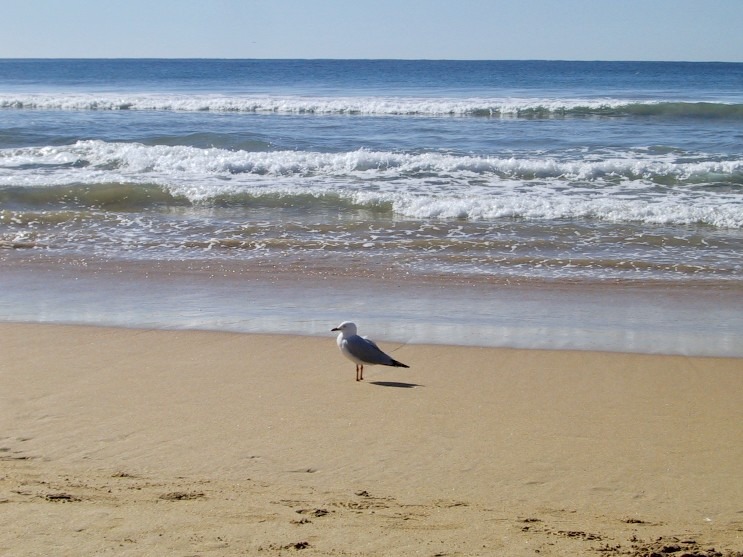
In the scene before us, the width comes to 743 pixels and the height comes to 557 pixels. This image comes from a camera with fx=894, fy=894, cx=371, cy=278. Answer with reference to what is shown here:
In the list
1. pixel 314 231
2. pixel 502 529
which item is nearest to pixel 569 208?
pixel 314 231

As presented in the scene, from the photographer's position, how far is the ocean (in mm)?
7434

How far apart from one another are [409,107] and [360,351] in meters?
22.9

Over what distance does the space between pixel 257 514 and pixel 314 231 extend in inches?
320

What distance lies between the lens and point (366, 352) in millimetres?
5629

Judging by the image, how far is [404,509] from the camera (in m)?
3.76

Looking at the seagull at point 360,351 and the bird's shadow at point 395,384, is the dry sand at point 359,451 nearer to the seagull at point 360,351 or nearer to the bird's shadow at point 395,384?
the bird's shadow at point 395,384

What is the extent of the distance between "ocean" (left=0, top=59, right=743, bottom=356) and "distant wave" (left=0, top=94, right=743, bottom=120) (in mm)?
2376

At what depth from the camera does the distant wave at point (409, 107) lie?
1001 inches

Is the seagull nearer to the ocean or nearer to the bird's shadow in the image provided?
the bird's shadow

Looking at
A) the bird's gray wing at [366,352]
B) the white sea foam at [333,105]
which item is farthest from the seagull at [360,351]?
the white sea foam at [333,105]

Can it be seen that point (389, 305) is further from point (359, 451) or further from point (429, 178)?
point (429, 178)

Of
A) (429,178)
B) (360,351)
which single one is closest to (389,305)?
(360,351)

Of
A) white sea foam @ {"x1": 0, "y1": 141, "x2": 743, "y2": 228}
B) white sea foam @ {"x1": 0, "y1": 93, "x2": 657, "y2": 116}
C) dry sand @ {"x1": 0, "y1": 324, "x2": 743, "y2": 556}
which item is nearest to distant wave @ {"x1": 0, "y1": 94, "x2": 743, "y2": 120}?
white sea foam @ {"x1": 0, "y1": 93, "x2": 657, "y2": 116}

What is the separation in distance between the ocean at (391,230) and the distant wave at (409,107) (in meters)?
2.38
